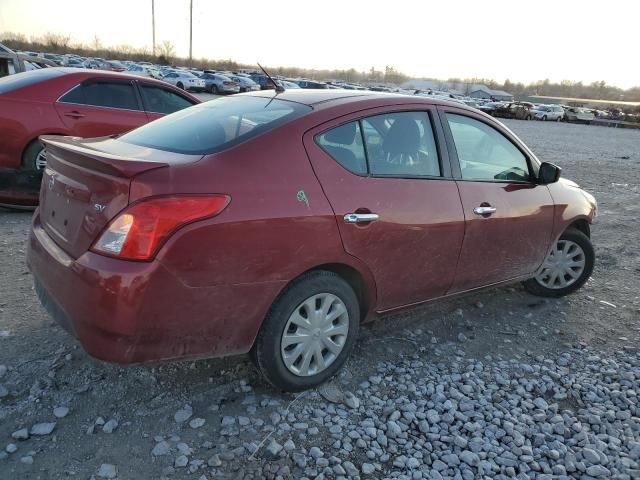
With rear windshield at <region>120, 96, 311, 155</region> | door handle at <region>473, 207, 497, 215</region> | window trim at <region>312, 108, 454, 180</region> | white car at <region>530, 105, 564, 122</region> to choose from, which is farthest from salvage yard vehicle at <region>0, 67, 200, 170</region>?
white car at <region>530, 105, 564, 122</region>

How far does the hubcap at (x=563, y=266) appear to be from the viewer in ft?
15.4

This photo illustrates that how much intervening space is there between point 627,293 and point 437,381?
281 cm

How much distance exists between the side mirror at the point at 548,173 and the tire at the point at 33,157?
17.2 feet

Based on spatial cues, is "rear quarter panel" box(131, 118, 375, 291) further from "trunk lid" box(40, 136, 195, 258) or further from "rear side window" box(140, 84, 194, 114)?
"rear side window" box(140, 84, 194, 114)

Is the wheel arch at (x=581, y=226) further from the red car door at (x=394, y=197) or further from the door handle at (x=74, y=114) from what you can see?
the door handle at (x=74, y=114)

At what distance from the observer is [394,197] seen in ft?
10.3

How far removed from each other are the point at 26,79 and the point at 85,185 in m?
4.61

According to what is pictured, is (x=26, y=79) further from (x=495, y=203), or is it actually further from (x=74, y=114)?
(x=495, y=203)

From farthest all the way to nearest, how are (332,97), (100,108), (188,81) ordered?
(188,81)
(100,108)
(332,97)

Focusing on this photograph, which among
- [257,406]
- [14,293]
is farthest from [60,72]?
[257,406]

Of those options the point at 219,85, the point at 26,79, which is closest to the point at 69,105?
the point at 26,79

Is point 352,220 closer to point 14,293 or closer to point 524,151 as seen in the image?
point 524,151

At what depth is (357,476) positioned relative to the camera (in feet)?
8.11

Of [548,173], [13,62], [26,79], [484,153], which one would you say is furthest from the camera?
[13,62]
